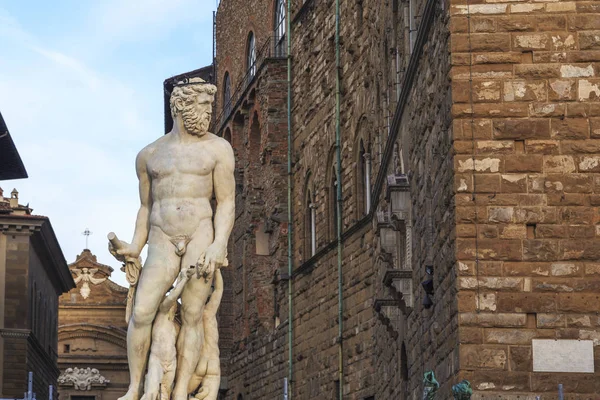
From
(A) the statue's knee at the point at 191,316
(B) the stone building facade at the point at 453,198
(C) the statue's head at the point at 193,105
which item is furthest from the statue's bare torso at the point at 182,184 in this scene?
(B) the stone building facade at the point at 453,198

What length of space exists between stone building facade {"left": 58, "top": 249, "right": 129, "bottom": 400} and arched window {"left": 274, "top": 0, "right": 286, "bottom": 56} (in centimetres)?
3298

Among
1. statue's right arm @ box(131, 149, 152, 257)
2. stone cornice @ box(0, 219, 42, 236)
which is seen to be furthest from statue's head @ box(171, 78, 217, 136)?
stone cornice @ box(0, 219, 42, 236)

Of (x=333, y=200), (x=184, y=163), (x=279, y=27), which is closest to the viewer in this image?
(x=184, y=163)

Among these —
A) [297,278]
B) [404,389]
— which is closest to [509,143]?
[404,389]

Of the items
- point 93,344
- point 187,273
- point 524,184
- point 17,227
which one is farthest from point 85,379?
point 187,273

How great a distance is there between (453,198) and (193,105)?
3128 mm

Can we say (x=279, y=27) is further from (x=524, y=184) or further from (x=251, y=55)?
(x=524, y=184)

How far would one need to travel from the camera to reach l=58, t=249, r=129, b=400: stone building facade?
7438cm

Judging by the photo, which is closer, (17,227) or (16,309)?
(16,309)

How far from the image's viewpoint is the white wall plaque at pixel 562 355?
1511 cm

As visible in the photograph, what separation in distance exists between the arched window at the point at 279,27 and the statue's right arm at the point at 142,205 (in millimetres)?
28122

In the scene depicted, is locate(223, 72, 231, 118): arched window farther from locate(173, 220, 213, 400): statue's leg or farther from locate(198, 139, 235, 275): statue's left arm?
locate(173, 220, 213, 400): statue's leg

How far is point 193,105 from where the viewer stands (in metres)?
13.9

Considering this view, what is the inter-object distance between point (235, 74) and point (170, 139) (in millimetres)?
35633
